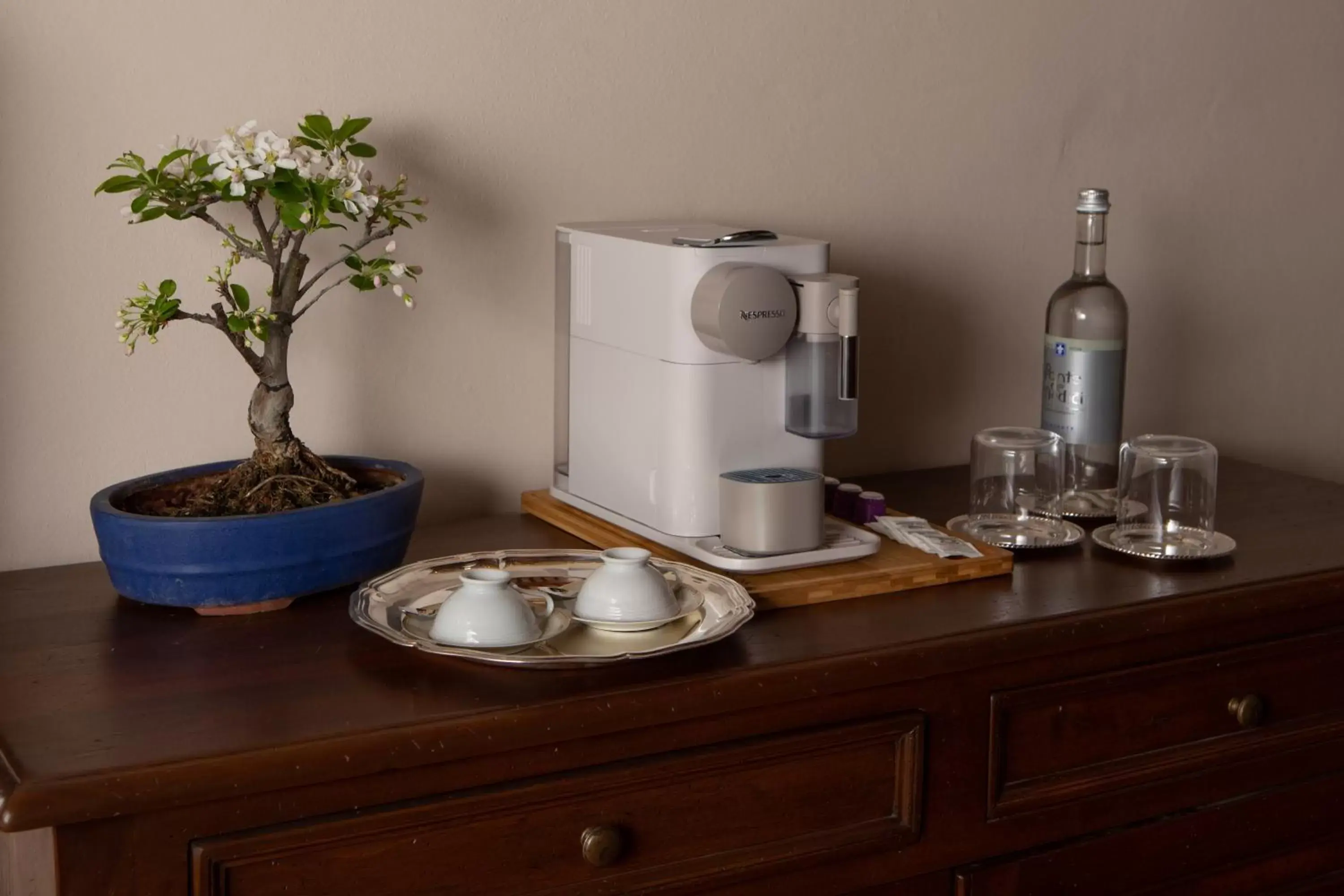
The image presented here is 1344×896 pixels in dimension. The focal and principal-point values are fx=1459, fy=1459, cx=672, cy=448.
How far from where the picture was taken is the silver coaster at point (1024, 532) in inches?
51.5

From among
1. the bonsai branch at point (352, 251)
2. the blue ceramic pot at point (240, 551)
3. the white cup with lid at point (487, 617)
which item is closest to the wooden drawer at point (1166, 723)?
the white cup with lid at point (487, 617)

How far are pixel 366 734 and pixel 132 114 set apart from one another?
0.64 m

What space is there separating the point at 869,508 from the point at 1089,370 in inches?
11.4

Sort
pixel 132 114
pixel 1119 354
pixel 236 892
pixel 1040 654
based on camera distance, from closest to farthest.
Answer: pixel 236 892
pixel 1040 654
pixel 132 114
pixel 1119 354

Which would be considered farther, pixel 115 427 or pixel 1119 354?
pixel 1119 354

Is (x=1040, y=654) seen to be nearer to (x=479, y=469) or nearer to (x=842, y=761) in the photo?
(x=842, y=761)

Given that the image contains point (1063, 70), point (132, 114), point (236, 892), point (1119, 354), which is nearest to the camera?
point (236, 892)

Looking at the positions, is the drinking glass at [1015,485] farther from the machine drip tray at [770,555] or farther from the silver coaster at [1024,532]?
the machine drip tray at [770,555]

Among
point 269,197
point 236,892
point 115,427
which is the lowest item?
point 236,892

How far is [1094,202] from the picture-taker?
55.8 inches

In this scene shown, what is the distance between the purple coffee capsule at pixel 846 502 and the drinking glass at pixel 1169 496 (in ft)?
0.78

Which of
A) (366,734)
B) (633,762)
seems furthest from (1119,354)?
(366,734)

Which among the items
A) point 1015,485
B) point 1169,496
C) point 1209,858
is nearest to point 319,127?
point 1015,485

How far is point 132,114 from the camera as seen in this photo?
4.05ft
